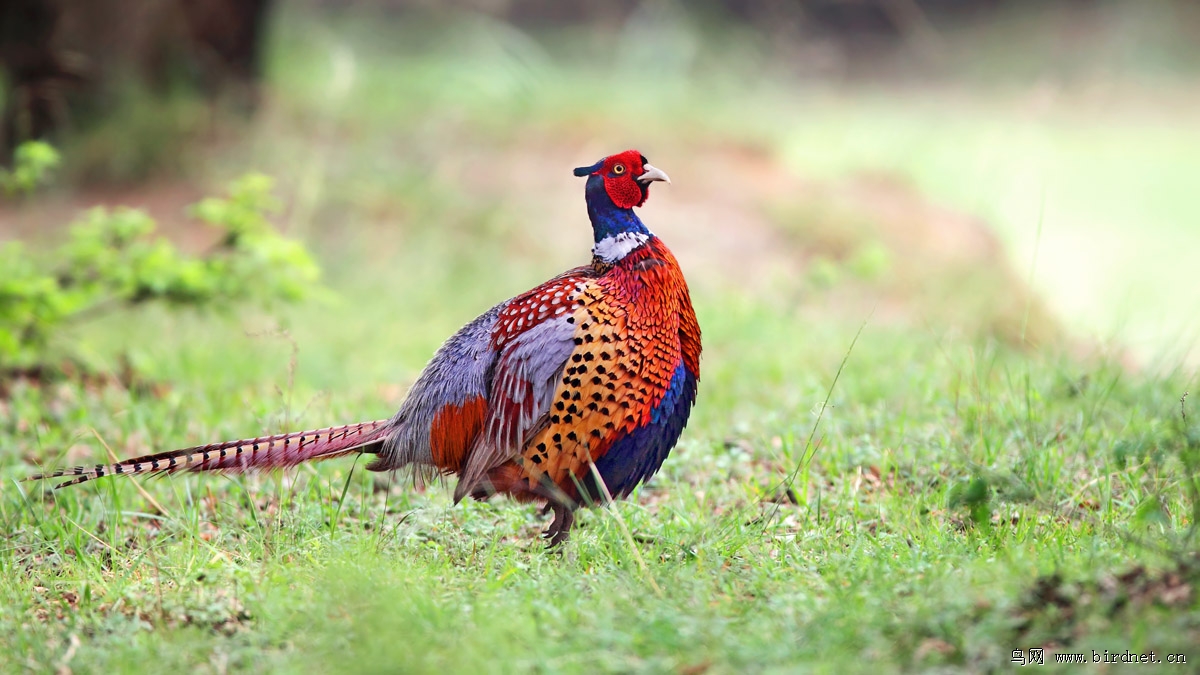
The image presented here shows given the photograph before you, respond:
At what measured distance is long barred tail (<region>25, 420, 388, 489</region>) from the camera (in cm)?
345

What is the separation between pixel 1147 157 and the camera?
39.8ft

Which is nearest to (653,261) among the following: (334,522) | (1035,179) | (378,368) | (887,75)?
(334,522)

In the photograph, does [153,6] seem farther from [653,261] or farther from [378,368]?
[653,261]

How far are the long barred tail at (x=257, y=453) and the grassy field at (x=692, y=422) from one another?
0.11 metres

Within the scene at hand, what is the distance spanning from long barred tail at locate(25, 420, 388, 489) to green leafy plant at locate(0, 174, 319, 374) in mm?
1599

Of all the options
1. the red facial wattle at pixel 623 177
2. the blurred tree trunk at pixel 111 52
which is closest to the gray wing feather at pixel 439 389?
the red facial wattle at pixel 623 177

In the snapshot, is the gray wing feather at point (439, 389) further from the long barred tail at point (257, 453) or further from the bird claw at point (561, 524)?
the bird claw at point (561, 524)

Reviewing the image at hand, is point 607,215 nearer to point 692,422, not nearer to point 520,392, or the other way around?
point 520,392

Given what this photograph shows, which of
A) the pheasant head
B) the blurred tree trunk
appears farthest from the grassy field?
the pheasant head

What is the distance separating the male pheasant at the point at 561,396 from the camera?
3.33m

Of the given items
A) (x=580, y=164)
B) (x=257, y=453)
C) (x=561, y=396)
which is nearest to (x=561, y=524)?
(x=561, y=396)

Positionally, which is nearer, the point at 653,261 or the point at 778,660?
the point at 778,660

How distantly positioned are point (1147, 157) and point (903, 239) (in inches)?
192

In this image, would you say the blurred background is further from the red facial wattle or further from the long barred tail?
the red facial wattle
